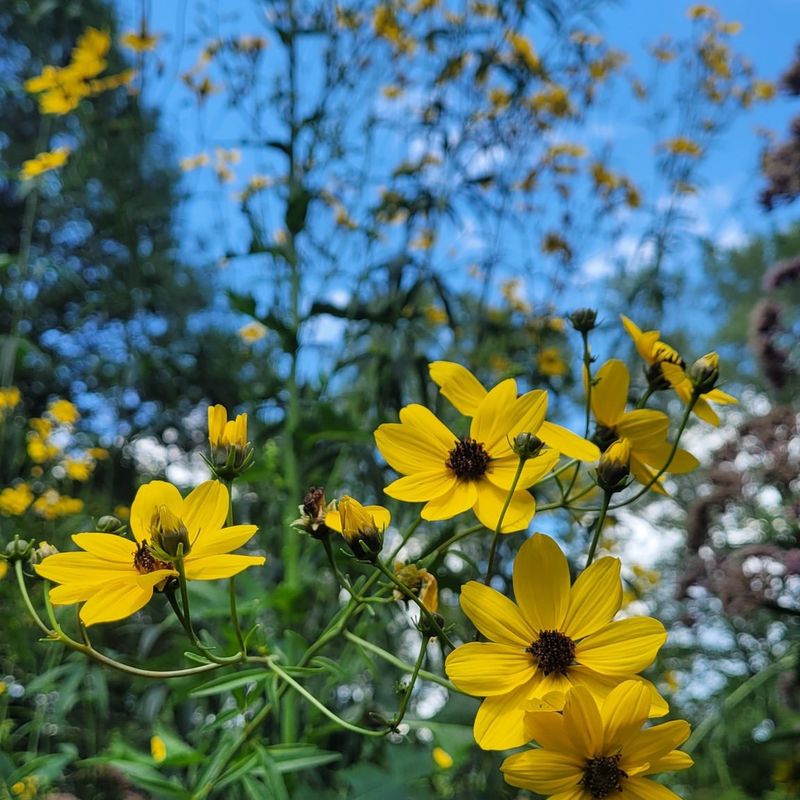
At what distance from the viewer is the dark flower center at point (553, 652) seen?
36 centimetres

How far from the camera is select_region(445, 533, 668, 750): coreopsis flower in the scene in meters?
0.34

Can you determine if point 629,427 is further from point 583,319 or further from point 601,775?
point 601,775

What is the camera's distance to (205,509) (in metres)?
0.39

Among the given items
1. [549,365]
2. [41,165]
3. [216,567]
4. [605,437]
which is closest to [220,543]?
[216,567]

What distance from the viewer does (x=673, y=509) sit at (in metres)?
5.82

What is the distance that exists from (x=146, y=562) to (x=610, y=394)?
0.88 feet

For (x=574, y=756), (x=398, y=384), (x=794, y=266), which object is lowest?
(x=574, y=756)

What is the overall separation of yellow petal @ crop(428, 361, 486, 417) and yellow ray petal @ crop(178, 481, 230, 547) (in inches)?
5.2

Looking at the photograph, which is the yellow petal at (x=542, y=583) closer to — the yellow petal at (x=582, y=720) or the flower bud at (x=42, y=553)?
the yellow petal at (x=582, y=720)

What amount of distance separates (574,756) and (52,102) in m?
1.67

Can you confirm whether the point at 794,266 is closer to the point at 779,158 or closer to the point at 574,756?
the point at 779,158

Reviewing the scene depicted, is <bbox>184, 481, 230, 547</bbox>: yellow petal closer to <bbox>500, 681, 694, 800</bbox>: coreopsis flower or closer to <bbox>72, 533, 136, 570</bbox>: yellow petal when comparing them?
<bbox>72, 533, 136, 570</bbox>: yellow petal

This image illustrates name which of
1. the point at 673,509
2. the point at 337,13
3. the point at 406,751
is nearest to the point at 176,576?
the point at 406,751

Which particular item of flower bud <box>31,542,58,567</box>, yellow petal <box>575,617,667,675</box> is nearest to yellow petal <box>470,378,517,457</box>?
yellow petal <box>575,617,667,675</box>
